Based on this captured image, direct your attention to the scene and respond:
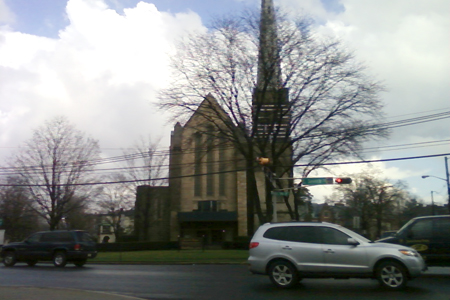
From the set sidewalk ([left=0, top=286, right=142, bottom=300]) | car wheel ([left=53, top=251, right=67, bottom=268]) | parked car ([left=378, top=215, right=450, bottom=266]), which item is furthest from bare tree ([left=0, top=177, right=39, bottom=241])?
parked car ([left=378, top=215, right=450, bottom=266])

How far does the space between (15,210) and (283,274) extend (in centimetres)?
4494

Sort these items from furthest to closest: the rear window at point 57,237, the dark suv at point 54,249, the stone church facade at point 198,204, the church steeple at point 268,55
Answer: the stone church facade at point 198,204, the church steeple at point 268,55, the rear window at point 57,237, the dark suv at point 54,249

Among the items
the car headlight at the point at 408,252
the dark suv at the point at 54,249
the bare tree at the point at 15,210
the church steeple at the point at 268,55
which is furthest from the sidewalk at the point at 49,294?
the bare tree at the point at 15,210

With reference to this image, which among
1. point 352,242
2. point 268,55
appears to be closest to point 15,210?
point 268,55

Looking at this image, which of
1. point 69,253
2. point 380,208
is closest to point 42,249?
point 69,253

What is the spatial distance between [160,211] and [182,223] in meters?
5.69

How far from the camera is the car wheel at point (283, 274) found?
1151 centimetres

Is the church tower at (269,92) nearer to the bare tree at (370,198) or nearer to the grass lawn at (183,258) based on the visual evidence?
the grass lawn at (183,258)

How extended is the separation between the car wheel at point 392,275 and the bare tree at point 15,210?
4210 centimetres

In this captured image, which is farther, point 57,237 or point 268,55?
point 268,55

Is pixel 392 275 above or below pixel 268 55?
below

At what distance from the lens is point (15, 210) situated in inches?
1921

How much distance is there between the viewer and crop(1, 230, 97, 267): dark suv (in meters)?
21.8

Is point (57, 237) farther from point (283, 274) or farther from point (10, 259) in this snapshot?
point (283, 274)
